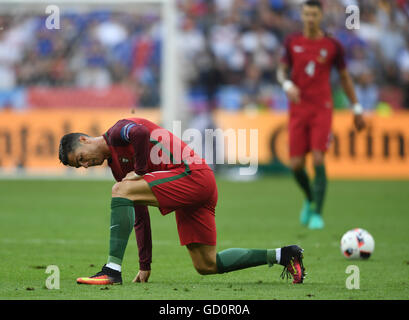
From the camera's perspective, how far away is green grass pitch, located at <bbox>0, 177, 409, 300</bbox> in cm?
624

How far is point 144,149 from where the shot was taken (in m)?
6.23

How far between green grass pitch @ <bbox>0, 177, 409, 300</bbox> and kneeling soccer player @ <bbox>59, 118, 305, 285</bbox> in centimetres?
20

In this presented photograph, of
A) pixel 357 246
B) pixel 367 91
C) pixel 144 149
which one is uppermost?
pixel 367 91

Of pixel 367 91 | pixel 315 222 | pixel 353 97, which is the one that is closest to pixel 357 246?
pixel 315 222

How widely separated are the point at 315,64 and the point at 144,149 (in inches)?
215

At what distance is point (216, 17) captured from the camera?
23.2 meters

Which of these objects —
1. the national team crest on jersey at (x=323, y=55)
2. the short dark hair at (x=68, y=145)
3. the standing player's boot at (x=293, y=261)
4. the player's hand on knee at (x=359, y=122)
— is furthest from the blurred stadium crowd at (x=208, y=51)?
the short dark hair at (x=68, y=145)

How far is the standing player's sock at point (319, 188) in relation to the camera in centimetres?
1106

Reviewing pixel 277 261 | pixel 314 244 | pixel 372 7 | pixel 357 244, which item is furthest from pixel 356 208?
pixel 372 7

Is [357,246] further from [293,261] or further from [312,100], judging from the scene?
[312,100]

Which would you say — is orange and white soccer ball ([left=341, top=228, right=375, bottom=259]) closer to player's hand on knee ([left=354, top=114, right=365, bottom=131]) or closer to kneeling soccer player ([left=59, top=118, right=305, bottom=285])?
kneeling soccer player ([left=59, top=118, right=305, bottom=285])

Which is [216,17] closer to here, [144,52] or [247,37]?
[247,37]
